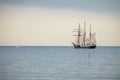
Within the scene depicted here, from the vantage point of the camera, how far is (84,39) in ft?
14.3

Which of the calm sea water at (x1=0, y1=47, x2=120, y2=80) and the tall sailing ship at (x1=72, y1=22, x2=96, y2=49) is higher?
the tall sailing ship at (x1=72, y1=22, x2=96, y2=49)

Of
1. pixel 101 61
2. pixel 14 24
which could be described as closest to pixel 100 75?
pixel 101 61

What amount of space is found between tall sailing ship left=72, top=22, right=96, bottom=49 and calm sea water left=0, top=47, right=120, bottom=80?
0.07 metres

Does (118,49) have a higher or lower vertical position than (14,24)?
lower

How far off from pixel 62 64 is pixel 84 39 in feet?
1.71

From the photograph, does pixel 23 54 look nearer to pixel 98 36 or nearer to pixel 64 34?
pixel 64 34

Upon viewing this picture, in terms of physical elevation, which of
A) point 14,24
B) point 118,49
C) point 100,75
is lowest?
point 100,75

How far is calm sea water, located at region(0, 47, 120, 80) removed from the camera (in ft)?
14.1

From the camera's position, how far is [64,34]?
433 cm

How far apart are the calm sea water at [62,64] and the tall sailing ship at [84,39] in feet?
0.21

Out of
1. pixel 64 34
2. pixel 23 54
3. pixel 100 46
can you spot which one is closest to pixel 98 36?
pixel 100 46

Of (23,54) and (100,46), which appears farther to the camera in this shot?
(23,54)

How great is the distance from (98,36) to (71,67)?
569 millimetres

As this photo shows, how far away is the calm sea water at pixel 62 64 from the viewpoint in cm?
430
